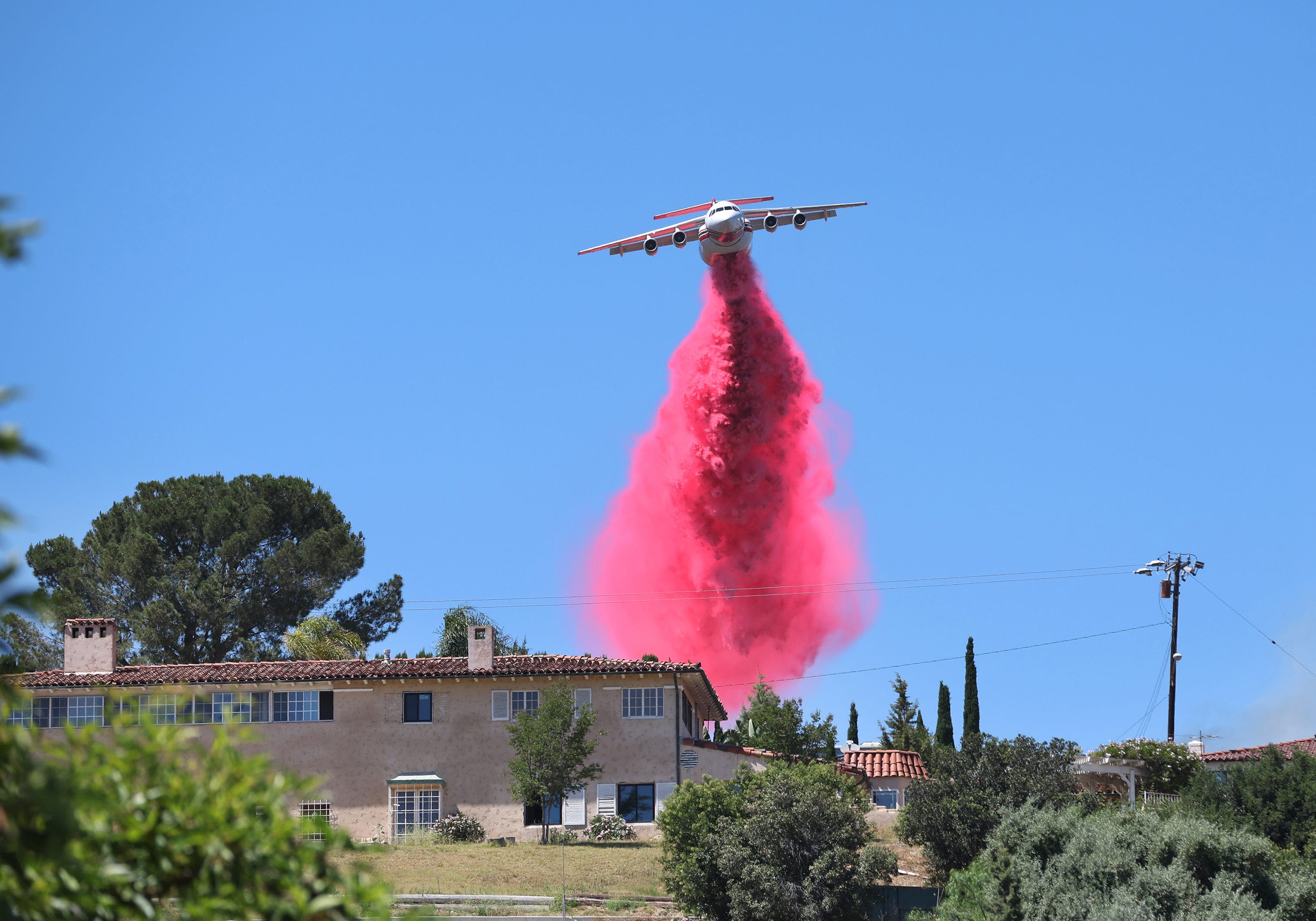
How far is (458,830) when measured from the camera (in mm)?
45500

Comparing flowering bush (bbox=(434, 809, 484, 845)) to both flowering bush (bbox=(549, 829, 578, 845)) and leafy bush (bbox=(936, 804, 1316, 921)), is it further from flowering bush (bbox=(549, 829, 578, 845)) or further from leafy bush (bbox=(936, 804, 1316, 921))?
leafy bush (bbox=(936, 804, 1316, 921))

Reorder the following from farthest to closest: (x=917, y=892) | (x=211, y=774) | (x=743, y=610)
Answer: (x=743, y=610), (x=917, y=892), (x=211, y=774)

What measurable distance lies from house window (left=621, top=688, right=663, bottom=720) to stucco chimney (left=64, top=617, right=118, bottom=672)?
17.2 m

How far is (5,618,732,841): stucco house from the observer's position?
4659 centimetres

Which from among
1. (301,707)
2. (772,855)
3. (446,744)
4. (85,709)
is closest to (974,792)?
(772,855)

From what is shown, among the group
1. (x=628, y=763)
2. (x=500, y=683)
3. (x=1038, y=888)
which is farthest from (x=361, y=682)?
(x=1038, y=888)

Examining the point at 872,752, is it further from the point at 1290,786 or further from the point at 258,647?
the point at 258,647

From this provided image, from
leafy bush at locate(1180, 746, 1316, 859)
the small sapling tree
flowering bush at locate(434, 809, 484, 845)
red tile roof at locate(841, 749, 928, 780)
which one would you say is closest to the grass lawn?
flowering bush at locate(434, 809, 484, 845)

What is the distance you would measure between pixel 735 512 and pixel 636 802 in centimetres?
→ 2779

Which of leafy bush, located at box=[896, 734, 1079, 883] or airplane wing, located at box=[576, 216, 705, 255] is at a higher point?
airplane wing, located at box=[576, 216, 705, 255]

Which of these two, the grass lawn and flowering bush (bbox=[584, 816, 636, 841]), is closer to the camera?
the grass lawn

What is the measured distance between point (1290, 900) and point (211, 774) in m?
28.8

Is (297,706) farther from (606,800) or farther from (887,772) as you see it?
(887,772)

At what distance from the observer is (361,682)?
4794cm
